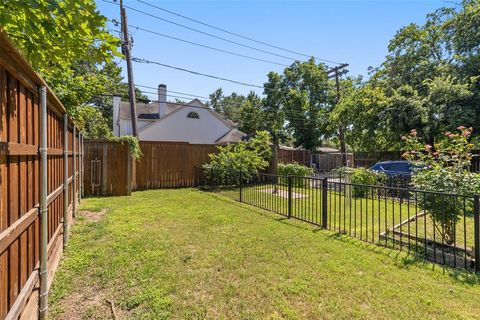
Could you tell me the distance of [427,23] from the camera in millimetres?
16562

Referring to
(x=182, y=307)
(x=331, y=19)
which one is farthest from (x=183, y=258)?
(x=331, y=19)

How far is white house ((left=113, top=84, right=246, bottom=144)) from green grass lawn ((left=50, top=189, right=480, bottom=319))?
16.4 metres

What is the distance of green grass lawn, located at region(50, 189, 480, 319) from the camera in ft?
8.74

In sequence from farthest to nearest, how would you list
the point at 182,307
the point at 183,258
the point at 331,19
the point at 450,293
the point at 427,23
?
the point at 427,23 < the point at 331,19 < the point at 183,258 < the point at 450,293 < the point at 182,307

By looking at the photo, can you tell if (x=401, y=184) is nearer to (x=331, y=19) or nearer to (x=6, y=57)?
(x=331, y=19)

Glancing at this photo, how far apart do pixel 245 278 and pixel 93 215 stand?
15.9 ft

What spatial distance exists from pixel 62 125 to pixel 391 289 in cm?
494

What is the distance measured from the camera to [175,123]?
2200 centimetres

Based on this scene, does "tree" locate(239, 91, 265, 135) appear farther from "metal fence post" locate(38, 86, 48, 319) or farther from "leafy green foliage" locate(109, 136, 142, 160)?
"metal fence post" locate(38, 86, 48, 319)

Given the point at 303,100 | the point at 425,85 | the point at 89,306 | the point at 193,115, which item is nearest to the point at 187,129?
the point at 193,115

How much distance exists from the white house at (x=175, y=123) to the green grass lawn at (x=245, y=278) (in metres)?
16.4

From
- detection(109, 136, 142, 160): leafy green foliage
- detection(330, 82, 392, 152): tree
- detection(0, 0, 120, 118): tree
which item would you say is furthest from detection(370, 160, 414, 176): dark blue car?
detection(0, 0, 120, 118): tree

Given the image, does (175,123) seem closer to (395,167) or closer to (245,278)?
(395,167)

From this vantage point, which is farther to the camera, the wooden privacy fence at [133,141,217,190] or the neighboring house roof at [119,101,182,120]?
the neighboring house roof at [119,101,182,120]
